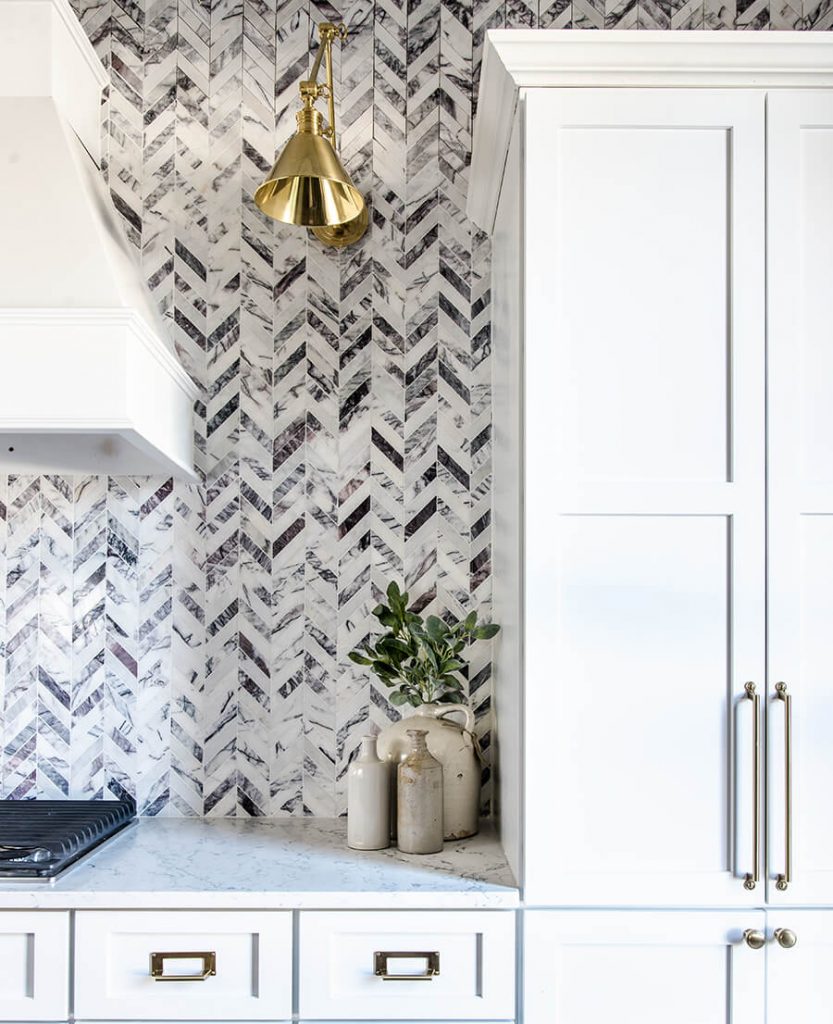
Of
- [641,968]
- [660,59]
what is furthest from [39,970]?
[660,59]

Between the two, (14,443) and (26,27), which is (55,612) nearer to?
(14,443)

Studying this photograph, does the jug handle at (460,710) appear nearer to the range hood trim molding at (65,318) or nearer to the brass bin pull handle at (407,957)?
the brass bin pull handle at (407,957)

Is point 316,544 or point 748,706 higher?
point 316,544

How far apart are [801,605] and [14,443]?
5.26ft

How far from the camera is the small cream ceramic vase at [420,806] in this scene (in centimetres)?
197

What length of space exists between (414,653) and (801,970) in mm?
910

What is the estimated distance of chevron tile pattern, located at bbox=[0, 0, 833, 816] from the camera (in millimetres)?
2352

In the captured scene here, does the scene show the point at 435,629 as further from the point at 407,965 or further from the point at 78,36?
the point at 78,36

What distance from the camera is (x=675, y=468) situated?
68.3 inches

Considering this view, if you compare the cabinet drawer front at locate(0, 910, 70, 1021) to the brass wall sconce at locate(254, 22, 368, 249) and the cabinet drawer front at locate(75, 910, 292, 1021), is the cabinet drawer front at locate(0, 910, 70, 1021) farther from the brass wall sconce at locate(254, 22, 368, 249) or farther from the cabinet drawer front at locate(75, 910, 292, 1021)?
the brass wall sconce at locate(254, 22, 368, 249)

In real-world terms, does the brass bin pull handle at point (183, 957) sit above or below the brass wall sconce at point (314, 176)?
below

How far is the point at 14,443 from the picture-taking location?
220 cm

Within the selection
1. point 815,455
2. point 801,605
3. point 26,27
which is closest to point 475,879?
point 801,605

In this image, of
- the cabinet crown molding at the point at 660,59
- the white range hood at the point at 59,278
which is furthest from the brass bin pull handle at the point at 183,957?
the cabinet crown molding at the point at 660,59
